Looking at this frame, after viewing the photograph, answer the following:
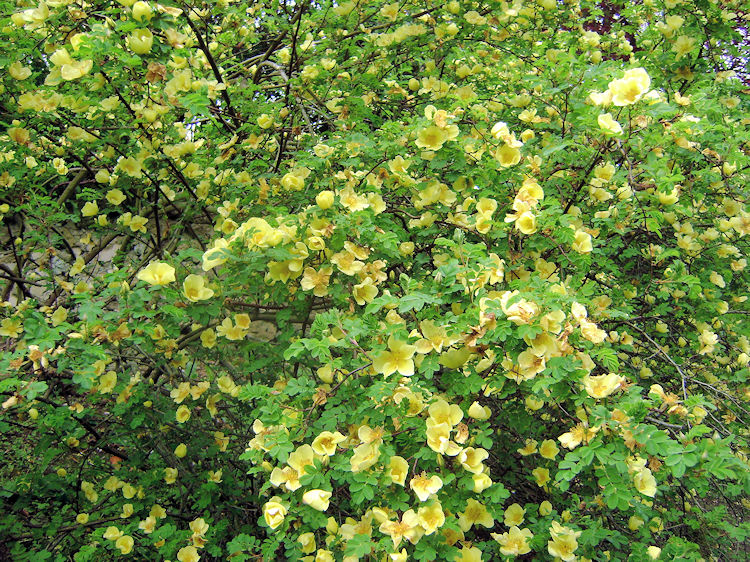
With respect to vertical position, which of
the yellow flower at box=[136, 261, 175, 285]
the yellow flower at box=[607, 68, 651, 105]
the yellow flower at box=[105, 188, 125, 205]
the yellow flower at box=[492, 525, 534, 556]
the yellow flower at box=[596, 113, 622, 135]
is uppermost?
the yellow flower at box=[607, 68, 651, 105]

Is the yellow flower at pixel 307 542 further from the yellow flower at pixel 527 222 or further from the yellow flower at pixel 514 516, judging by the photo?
the yellow flower at pixel 527 222

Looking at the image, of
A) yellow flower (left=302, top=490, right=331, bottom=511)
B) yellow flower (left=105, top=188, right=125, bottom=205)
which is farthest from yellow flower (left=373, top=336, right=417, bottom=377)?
yellow flower (left=105, top=188, right=125, bottom=205)

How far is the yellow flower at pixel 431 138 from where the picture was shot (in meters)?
1.85

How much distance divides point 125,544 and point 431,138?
1.88 m

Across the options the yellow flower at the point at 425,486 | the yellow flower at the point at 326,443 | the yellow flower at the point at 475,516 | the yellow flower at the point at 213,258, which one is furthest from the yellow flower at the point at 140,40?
the yellow flower at the point at 475,516

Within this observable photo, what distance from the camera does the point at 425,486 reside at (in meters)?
1.34

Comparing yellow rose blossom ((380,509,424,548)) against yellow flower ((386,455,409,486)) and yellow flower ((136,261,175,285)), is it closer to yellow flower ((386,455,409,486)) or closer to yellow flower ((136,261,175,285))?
yellow flower ((386,455,409,486))

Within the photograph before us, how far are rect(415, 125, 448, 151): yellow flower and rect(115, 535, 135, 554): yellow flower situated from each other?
1.82 metres

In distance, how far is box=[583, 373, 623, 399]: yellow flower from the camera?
1.36 m

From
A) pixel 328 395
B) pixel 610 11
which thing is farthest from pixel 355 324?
pixel 610 11

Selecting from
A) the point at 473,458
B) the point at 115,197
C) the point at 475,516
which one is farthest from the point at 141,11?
the point at 475,516

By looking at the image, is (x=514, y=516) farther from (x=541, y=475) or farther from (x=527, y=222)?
(x=527, y=222)

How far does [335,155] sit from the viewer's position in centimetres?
213

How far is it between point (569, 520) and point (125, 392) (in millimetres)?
1719
